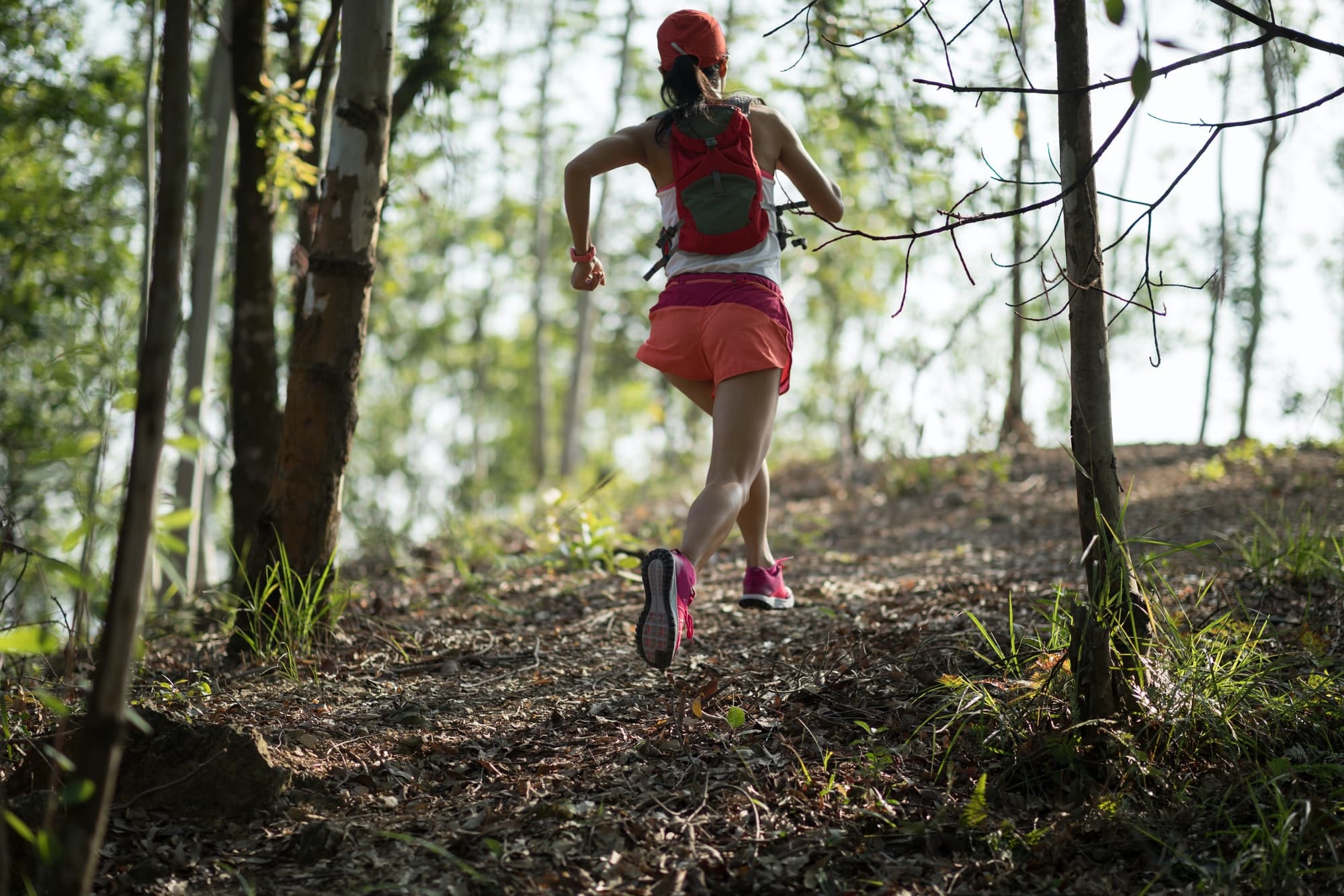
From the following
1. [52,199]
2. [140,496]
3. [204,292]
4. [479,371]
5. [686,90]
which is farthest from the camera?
[479,371]

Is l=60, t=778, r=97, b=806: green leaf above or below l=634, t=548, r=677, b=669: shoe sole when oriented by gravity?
below

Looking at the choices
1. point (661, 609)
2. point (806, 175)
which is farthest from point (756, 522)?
point (806, 175)

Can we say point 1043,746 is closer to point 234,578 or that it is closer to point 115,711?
point 115,711

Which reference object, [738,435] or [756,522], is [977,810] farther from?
[756,522]

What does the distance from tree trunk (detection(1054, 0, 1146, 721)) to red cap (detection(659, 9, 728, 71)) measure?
1.03 metres

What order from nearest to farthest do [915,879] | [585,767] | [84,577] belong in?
[84,577], [915,879], [585,767]

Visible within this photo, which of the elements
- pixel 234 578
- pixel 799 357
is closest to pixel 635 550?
pixel 234 578

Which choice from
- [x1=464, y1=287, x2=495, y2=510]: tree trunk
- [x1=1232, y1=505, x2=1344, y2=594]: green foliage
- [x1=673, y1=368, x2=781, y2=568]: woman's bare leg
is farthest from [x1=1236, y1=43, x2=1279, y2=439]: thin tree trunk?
[x1=464, y1=287, x2=495, y2=510]: tree trunk

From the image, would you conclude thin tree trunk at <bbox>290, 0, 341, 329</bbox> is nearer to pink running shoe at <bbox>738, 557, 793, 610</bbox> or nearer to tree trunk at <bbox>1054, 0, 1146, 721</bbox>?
pink running shoe at <bbox>738, 557, 793, 610</bbox>

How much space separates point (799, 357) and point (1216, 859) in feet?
90.7

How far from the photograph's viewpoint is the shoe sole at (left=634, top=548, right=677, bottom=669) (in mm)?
2520

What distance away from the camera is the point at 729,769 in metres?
2.39

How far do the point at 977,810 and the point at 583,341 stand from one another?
13.3 metres

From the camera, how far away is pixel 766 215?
9.80ft
